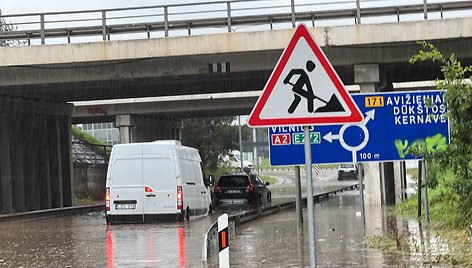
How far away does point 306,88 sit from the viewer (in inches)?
293

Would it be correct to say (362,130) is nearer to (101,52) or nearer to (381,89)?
(101,52)

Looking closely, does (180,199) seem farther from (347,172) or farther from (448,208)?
(347,172)

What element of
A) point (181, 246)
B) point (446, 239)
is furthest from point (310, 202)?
point (181, 246)

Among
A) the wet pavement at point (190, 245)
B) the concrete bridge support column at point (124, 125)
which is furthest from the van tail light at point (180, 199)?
the concrete bridge support column at point (124, 125)

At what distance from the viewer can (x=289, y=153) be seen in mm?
20125

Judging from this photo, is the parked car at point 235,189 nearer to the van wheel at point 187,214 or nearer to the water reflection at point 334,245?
the van wheel at point 187,214

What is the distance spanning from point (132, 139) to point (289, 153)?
126 ft

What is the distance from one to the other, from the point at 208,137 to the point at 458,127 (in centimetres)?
6054

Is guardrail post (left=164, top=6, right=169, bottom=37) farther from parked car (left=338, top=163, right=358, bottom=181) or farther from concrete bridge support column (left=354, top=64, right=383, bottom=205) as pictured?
parked car (left=338, top=163, right=358, bottom=181)

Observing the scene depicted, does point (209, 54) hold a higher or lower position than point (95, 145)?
higher

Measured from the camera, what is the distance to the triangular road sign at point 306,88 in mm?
7434

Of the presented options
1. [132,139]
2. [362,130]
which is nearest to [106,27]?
[362,130]

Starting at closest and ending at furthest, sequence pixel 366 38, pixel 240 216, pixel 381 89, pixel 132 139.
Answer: pixel 240 216
pixel 366 38
pixel 381 89
pixel 132 139

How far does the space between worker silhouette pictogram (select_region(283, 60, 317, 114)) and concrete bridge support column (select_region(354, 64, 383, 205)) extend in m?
25.0
